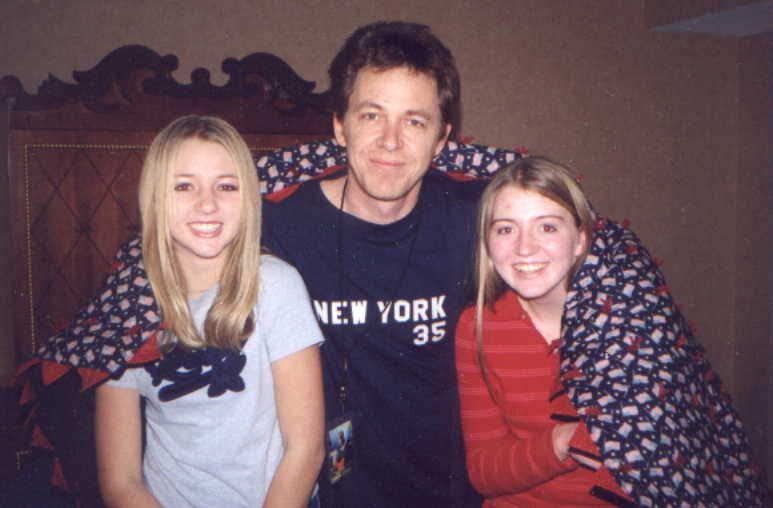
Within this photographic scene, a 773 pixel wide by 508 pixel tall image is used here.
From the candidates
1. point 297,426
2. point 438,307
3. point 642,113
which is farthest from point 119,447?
point 642,113

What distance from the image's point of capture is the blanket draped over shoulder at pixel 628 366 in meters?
1.17

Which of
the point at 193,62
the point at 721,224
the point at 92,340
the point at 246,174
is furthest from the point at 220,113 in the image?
the point at 721,224

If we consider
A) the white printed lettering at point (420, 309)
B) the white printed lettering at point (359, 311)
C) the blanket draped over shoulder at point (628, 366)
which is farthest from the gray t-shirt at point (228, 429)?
the white printed lettering at point (420, 309)

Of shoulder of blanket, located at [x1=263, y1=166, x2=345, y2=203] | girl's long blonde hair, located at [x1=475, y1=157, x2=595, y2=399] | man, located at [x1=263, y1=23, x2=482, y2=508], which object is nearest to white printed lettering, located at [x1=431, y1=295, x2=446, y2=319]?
man, located at [x1=263, y1=23, x2=482, y2=508]

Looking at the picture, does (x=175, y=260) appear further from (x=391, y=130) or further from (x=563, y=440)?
(x=563, y=440)

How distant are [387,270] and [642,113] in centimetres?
261

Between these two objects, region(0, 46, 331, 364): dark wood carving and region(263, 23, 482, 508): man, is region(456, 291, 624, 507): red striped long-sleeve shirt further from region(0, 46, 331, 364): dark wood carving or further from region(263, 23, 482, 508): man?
region(0, 46, 331, 364): dark wood carving

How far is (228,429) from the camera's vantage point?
4.08 feet

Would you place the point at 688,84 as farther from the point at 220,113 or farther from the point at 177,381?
the point at 177,381

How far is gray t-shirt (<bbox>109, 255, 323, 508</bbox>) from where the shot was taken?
1244 millimetres

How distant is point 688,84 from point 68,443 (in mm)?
3755

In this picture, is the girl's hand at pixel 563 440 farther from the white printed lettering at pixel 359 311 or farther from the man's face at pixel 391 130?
the man's face at pixel 391 130

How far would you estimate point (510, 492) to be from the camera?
1.38 m

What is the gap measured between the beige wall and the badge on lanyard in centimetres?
177
